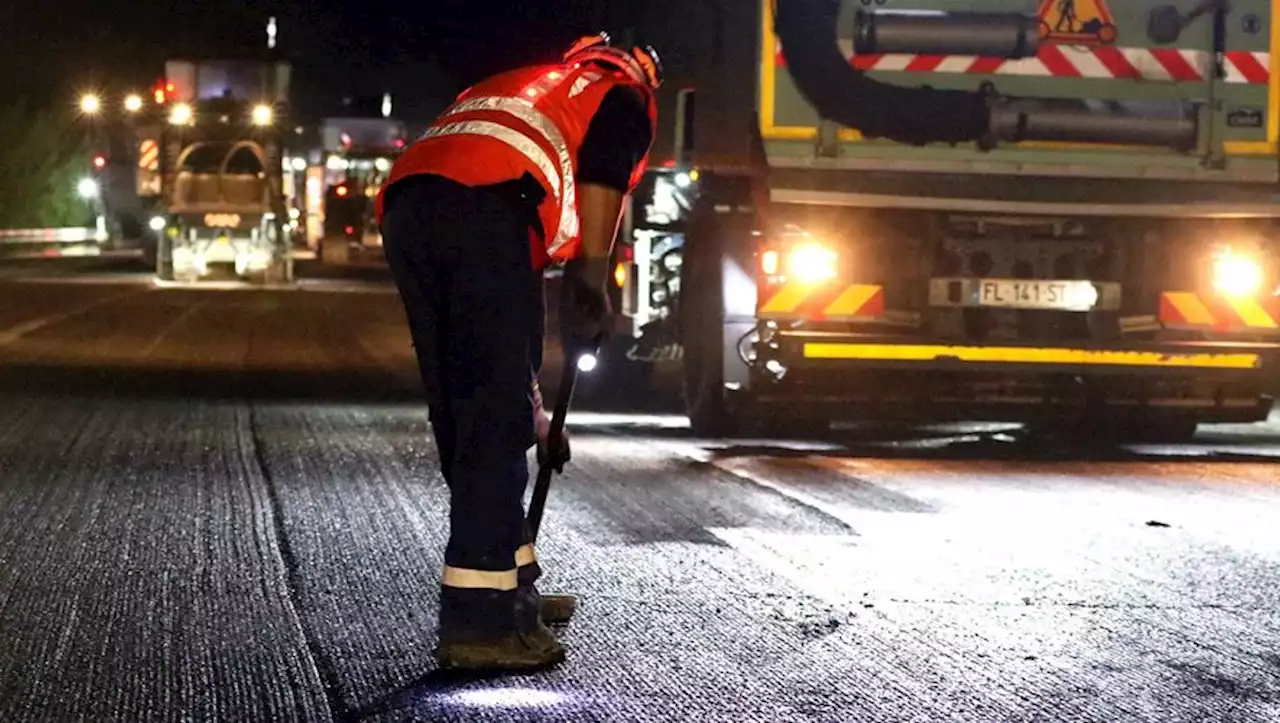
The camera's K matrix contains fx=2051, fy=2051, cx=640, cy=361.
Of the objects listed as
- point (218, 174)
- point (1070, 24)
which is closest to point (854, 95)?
point (1070, 24)

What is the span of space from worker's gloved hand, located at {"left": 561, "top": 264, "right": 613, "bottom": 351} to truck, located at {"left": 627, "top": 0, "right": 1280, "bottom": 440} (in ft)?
17.1

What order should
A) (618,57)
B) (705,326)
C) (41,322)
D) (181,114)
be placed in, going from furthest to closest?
(181,114)
(41,322)
(705,326)
(618,57)

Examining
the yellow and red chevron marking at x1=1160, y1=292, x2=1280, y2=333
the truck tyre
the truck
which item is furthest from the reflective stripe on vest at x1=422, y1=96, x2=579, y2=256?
the yellow and red chevron marking at x1=1160, y1=292, x2=1280, y2=333

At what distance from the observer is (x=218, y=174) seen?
3328cm

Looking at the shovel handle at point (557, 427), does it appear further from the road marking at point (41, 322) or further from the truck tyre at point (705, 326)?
the road marking at point (41, 322)

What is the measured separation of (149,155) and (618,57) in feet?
98.1

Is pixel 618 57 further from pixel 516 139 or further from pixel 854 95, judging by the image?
pixel 854 95

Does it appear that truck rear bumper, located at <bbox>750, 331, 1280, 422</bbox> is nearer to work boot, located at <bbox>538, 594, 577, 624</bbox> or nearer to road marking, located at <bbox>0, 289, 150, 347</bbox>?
work boot, located at <bbox>538, 594, 577, 624</bbox>

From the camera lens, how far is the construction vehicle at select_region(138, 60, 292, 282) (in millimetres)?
32906

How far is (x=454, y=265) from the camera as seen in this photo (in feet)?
16.7

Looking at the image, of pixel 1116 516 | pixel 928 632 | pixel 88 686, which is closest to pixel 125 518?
pixel 88 686

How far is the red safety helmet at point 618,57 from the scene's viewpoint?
539 centimetres

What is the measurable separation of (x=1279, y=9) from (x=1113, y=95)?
1015mm

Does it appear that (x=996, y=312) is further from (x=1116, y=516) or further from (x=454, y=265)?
(x=454, y=265)
